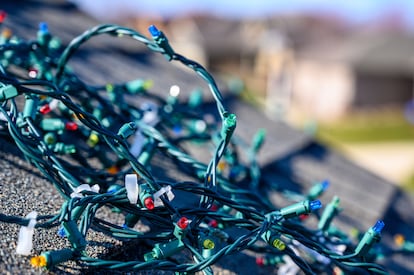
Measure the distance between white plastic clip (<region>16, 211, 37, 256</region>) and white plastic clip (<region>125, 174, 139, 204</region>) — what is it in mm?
112

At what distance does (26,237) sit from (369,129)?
531 inches

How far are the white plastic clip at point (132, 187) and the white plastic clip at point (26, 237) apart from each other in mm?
112

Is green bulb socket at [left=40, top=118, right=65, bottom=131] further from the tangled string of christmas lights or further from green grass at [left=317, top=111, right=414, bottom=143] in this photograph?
green grass at [left=317, top=111, right=414, bottom=143]

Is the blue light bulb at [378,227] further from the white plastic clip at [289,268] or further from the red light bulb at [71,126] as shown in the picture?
the red light bulb at [71,126]

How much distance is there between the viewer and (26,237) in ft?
2.04

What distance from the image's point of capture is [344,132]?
13.1 metres

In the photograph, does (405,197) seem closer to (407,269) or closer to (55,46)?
(407,269)

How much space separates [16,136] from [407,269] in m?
1.00

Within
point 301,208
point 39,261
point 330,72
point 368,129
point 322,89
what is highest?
point 301,208

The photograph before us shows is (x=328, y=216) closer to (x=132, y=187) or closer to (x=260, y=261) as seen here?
(x=260, y=261)

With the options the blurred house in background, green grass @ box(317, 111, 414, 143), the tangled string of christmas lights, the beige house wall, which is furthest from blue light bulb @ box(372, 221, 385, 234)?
the beige house wall

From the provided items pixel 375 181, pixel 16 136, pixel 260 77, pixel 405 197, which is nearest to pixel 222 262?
pixel 16 136

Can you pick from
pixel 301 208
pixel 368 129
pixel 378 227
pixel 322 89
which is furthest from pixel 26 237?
pixel 322 89

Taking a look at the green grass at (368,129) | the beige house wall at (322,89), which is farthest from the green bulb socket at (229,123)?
the beige house wall at (322,89)
